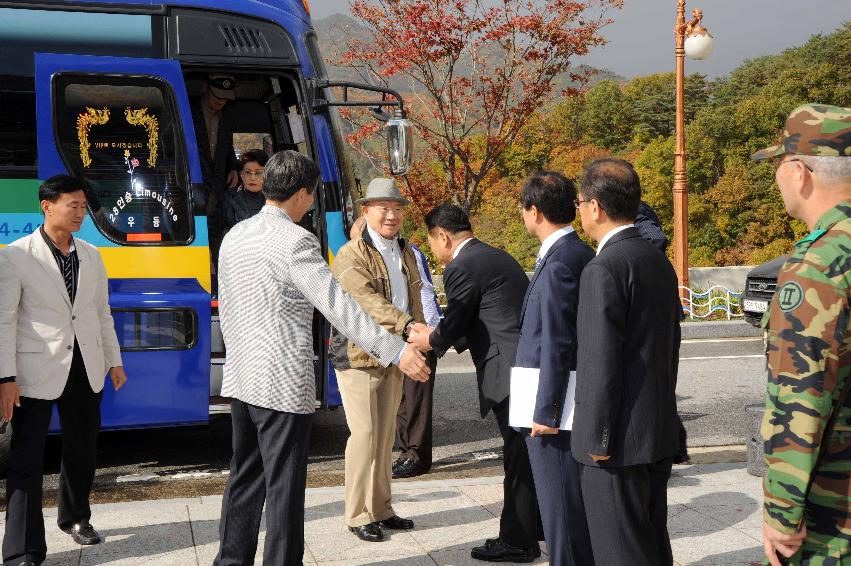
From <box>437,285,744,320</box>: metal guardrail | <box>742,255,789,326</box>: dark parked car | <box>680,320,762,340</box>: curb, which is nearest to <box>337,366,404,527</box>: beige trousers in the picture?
<box>742,255,789,326</box>: dark parked car

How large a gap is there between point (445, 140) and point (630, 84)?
51.3 meters

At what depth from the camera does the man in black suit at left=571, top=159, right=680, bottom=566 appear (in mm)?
3311

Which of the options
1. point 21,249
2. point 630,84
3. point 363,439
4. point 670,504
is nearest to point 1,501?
point 21,249

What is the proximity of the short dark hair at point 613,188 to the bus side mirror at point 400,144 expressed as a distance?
329 cm

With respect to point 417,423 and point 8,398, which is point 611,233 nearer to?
point 8,398

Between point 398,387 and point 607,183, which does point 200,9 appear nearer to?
point 398,387

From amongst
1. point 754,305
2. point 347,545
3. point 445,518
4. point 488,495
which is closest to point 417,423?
point 488,495

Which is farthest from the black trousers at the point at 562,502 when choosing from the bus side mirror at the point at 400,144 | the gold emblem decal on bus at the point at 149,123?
the gold emblem decal on bus at the point at 149,123

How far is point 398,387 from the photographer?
538cm

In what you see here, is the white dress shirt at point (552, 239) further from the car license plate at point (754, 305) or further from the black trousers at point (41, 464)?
the car license plate at point (754, 305)

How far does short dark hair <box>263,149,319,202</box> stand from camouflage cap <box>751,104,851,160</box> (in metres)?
2.05

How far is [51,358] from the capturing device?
4.75m

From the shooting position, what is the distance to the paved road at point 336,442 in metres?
6.58

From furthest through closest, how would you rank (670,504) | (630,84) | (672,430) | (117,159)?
(630,84)
(117,159)
(670,504)
(672,430)
